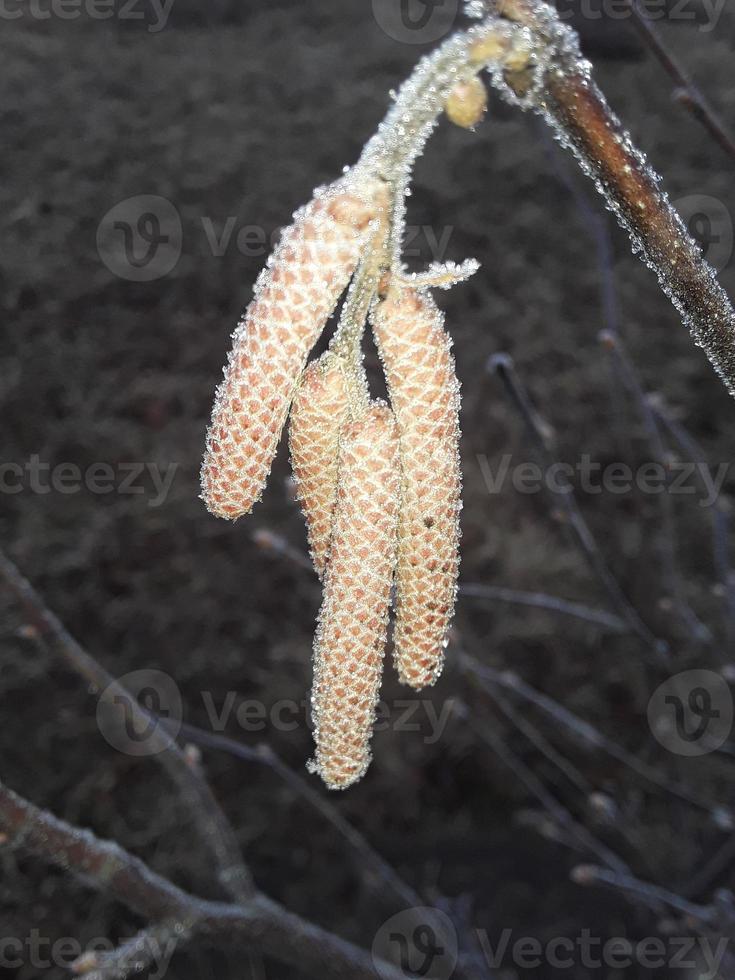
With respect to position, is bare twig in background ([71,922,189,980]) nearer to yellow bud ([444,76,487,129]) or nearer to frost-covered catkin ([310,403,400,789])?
frost-covered catkin ([310,403,400,789])

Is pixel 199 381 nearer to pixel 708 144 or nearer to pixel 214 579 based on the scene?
pixel 214 579

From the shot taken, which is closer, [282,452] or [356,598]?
[356,598]

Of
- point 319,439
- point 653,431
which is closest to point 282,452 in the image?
point 653,431

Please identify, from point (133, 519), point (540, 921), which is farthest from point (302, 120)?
point (540, 921)

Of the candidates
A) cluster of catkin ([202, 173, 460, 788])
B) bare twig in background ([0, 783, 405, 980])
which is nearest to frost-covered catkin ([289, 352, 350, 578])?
cluster of catkin ([202, 173, 460, 788])

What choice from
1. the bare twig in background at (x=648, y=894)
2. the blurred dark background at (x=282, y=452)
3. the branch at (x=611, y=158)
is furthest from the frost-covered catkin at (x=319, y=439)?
the blurred dark background at (x=282, y=452)

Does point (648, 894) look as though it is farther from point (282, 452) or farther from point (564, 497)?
point (282, 452)
